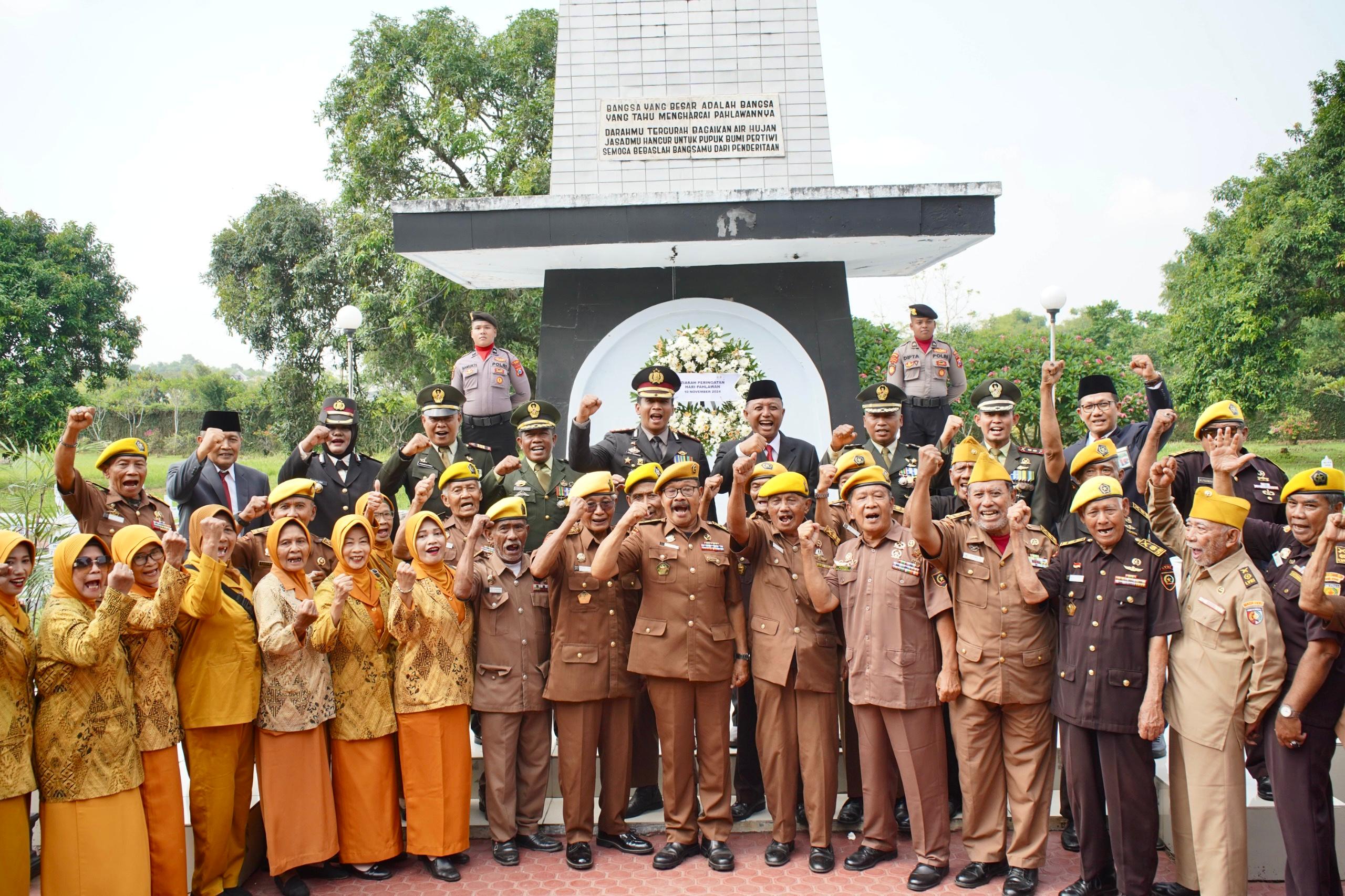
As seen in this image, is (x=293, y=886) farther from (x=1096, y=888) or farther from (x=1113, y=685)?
(x=1113, y=685)

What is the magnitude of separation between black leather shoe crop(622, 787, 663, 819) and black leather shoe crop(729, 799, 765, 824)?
43 centimetres

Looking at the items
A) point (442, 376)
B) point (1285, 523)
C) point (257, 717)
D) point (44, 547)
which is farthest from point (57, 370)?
point (1285, 523)

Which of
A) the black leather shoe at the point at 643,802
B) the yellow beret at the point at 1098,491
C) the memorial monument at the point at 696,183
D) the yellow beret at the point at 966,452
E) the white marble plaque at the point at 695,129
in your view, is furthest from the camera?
the white marble plaque at the point at 695,129

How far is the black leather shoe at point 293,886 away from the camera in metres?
4.97

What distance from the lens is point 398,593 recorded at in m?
5.07

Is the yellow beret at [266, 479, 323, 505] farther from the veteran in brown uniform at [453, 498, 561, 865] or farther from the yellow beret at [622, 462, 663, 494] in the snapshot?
the yellow beret at [622, 462, 663, 494]

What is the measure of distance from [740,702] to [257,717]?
258 cm

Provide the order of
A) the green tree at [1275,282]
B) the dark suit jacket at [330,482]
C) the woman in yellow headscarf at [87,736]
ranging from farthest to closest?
1. the green tree at [1275,282]
2. the dark suit jacket at [330,482]
3. the woman in yellow headscarf at [87,736]

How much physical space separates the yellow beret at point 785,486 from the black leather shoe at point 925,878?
196cm

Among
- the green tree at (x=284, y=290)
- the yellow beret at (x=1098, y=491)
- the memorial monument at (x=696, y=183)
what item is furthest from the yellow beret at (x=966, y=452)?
the green tree at (x=284, y=290)

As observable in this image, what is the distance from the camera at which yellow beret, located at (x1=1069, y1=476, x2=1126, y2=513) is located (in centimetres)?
468

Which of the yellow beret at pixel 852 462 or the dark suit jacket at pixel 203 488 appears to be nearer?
the yellow beret at pixel 852 462

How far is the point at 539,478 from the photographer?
6.77 metres

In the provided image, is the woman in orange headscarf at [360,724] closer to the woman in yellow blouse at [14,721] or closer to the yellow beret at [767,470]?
the woman in yellow blouse at [14,721]
